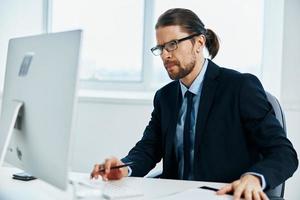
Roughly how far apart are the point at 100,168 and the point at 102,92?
1574 mm

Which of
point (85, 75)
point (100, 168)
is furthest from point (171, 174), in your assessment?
point (85, 75)

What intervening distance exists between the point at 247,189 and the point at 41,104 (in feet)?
1.98

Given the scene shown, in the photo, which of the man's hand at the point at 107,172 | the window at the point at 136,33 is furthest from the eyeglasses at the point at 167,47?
the window at the point at 136,33

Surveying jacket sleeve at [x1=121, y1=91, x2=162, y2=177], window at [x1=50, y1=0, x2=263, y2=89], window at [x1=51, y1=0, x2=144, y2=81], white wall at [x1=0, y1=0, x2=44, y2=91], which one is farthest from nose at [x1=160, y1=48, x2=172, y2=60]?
white wall at [x1=0, y1=0, x2=44, y2=91]

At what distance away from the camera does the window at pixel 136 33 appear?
2.69 meters

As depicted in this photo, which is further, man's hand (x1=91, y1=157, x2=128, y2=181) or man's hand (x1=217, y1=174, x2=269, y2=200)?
man's hand (x1=91, y1=157, x2=128, y2=181)

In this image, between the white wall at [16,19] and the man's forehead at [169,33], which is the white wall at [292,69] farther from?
the white wall at [16,19]

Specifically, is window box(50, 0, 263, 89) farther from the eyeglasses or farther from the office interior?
the eyeglasses

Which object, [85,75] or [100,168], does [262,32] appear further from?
[100,168]

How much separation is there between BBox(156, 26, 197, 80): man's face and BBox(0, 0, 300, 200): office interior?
3.14 ft

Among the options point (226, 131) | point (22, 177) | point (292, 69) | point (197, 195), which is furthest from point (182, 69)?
point (292, 69)

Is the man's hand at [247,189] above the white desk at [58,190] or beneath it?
above

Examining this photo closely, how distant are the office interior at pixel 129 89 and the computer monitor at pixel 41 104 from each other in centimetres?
139

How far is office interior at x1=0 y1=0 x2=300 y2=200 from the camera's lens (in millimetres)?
2373
